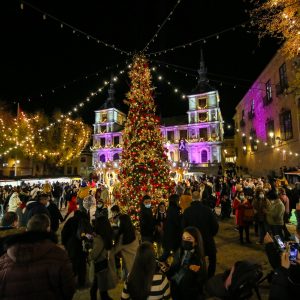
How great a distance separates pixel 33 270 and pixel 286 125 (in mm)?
20196

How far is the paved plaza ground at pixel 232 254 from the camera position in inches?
179

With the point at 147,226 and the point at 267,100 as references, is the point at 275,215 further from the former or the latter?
the point at 267,100

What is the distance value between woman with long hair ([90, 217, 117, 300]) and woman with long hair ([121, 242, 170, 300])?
51.1 inches

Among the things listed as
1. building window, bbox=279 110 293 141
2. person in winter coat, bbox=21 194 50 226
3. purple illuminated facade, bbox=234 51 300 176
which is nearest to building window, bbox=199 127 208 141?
purple illuminated facade, bbox=234 51 300 176

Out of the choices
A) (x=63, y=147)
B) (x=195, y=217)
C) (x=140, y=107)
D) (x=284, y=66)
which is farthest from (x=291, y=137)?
(x=63, y=147)

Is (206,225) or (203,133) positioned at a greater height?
(203,133)

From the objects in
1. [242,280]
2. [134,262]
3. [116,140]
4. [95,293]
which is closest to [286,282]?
[242,280]

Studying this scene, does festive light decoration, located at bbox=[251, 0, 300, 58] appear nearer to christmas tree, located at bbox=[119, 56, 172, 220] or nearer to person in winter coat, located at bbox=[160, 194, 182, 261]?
christmas tree, located at bbox=[119, 56, 172, 220]

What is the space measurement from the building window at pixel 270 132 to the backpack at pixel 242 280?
842 inches

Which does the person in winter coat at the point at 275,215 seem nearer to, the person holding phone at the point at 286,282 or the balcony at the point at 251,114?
the person holding phone at the point at 286,282

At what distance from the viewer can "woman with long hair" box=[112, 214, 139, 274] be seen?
14.1ft

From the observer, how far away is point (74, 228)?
4.55 meters

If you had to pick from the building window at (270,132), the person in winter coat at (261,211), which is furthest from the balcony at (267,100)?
the person in winter coat at (261,211)

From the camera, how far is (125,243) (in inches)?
171
